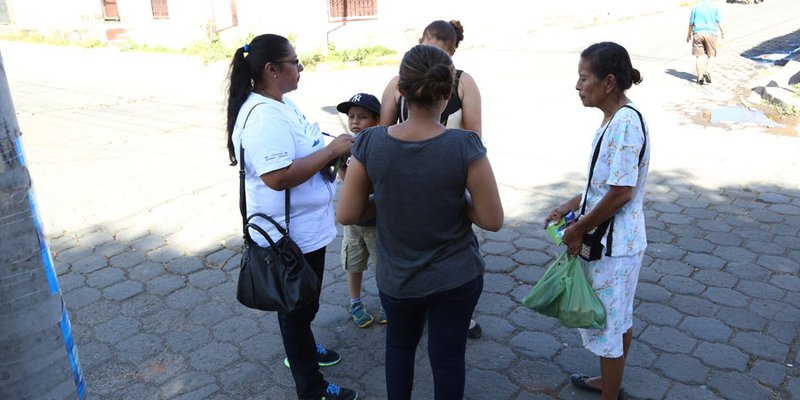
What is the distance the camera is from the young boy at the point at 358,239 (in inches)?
129

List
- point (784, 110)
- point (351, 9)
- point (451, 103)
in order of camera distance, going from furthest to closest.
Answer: point (351, 9), point (784, 110), point (451, 103)

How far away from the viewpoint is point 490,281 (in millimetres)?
4363

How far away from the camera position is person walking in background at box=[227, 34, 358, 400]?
2.58m

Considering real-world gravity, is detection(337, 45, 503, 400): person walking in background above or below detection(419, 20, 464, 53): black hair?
below

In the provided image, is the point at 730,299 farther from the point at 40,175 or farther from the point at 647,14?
the point at 647,14

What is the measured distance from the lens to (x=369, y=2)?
16.8 metres

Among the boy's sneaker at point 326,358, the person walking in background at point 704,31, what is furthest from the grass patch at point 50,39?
the boy's sneaker at point 326,358

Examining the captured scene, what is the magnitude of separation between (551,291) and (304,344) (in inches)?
44.9

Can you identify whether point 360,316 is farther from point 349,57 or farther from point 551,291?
point 349,57

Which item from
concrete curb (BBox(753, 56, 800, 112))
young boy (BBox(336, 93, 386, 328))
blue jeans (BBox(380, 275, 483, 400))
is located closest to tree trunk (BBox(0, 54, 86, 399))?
blue jeans (BBox(380, 275, 483, 400))

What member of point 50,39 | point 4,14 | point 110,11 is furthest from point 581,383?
point 4,14

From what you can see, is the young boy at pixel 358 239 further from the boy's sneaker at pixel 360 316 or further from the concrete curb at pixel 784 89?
the concrete curb at pixel 784 89

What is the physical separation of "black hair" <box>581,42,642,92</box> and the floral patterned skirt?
0.73 metres

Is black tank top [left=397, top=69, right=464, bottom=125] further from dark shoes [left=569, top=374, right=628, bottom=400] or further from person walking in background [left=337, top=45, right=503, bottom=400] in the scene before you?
dark shoes [left=569, top=374, right=628, bottom=400]
